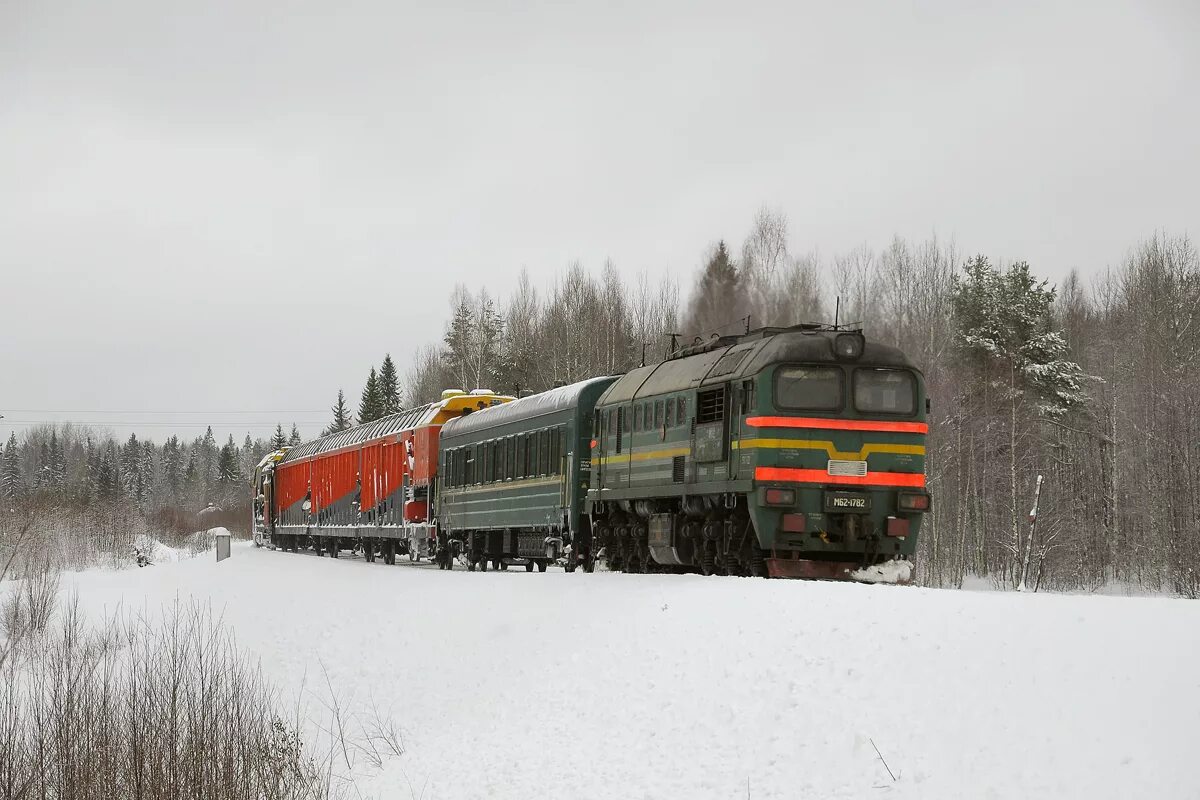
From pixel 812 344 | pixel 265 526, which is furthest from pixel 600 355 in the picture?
pixel 812 344

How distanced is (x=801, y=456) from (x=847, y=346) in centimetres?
175

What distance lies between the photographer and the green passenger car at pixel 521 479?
77.3ft

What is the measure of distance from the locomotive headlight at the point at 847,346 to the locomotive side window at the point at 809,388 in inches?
10.6

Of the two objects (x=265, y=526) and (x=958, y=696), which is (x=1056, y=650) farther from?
(x=265, y=526)

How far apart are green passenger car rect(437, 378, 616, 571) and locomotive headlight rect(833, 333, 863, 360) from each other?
7.26 metres

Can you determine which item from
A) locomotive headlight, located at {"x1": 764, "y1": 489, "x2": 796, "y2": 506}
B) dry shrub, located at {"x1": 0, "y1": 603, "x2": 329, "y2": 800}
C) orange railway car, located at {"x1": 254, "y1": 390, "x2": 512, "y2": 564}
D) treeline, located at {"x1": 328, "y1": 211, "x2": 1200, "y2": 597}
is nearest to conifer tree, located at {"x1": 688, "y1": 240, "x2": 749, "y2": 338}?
treeline, located at {"x1": 328, "y1": 211, "x2": 1200, "y2": 597}

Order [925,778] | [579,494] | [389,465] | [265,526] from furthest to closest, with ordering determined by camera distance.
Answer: [265,526], [389,465], [579,494], [925,778]

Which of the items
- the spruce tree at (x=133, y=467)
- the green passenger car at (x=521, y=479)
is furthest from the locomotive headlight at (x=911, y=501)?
the spruce tree at (x=133, y=467)

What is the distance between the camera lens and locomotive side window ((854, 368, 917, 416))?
1684 centimetres

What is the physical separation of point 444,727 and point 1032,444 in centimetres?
3310

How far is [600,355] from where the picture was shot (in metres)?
59.4

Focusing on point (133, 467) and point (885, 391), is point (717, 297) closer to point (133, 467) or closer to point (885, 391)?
point (885, 391)

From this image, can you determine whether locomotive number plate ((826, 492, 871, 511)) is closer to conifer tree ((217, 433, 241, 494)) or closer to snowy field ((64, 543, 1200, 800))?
snowy field ((64, 543, 1200, 800))

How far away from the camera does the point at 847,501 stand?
16188 millimetres
